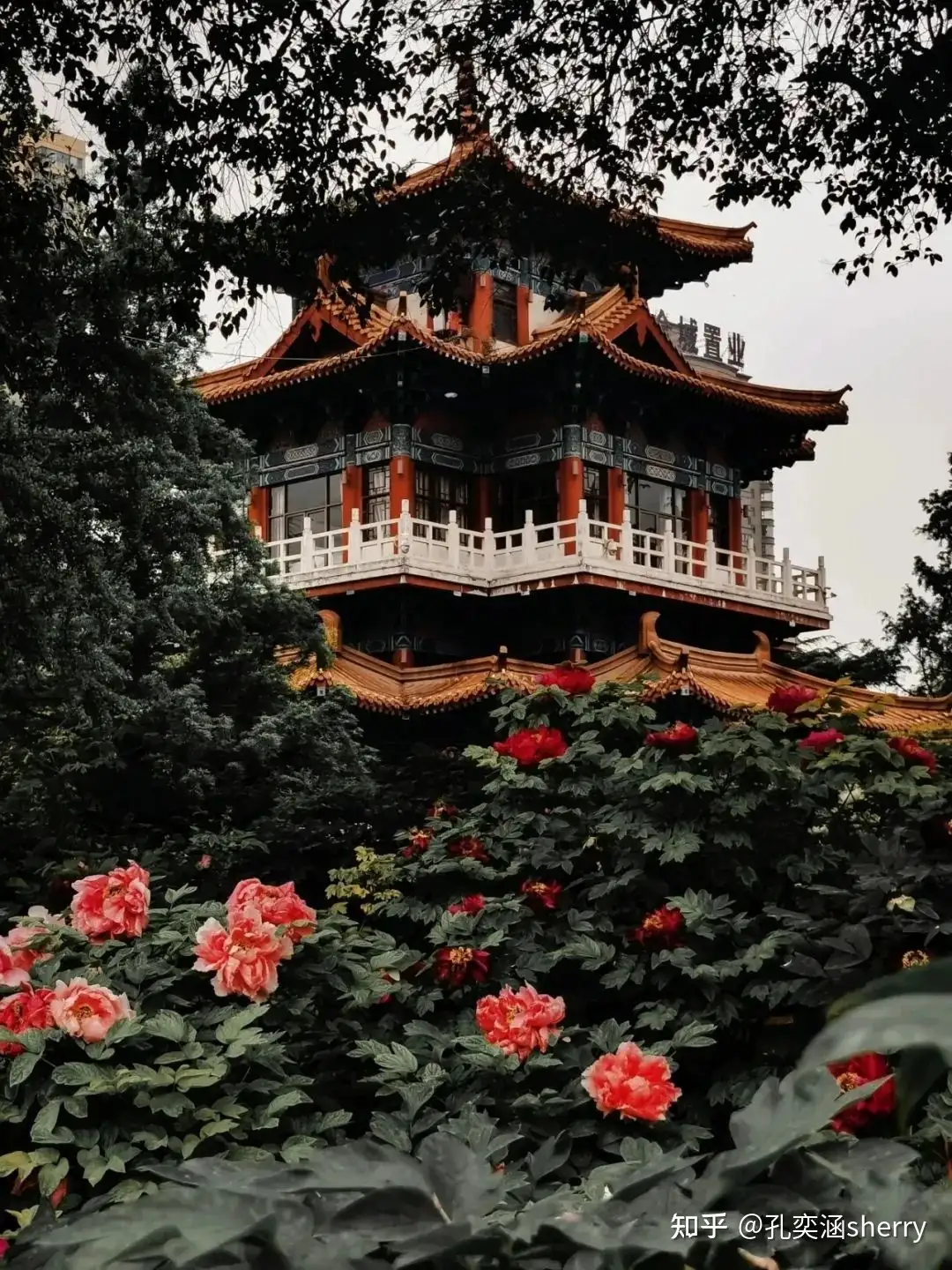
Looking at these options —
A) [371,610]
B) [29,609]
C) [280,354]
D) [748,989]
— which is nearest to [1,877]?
[29,609]

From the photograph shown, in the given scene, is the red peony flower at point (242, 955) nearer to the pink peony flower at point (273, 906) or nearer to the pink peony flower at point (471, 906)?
the pink peony flower at point (273, 906)

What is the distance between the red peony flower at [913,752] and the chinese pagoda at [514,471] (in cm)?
1422

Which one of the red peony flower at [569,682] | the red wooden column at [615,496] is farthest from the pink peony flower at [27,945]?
the red wooden column at [615,496]

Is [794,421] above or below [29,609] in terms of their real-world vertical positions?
above

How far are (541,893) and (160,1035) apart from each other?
4.87ft

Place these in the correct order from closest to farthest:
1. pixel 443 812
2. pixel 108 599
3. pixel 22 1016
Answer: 1. pixel 22 1016
2. pixel 443 812
3. pixel 108 599

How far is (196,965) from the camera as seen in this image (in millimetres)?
3562

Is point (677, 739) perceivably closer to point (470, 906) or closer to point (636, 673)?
point (470, 906)

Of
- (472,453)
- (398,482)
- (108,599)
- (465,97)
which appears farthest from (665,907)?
(472,453)

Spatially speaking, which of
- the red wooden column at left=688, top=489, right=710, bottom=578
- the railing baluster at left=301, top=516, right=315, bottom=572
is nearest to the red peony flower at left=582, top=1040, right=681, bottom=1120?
the railing baluster at left=301, top=516, right=315, bottom=572

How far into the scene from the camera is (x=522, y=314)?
23.5 metres

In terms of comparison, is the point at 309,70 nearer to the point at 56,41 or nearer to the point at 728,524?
the point at 56,41

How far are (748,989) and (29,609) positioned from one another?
232 inches

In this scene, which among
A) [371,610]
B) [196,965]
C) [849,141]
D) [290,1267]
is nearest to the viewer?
[290,1267]
